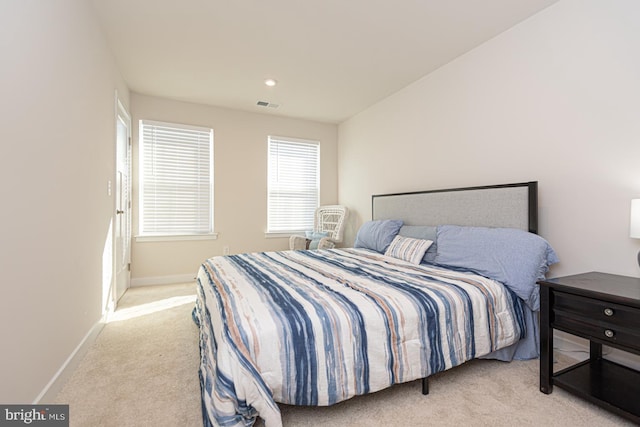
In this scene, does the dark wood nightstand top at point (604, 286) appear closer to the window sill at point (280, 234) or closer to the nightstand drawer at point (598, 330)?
the nightstand drawer at point (598, 330)

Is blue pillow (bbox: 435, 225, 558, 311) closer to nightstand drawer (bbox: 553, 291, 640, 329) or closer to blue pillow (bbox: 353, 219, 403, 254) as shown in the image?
nightstand drawer (bbox: 553, 291, 640, 329)

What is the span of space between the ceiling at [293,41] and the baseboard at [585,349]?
2.46 metres

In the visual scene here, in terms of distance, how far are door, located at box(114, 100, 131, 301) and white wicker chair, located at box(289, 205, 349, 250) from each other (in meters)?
2.13

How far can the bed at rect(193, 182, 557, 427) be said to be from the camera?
1.27 m

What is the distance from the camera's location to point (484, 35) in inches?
101

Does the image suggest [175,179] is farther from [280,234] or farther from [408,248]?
[408,248]

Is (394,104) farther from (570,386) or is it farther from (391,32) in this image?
(570,386)

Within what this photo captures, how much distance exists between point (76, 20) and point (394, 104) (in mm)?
3173

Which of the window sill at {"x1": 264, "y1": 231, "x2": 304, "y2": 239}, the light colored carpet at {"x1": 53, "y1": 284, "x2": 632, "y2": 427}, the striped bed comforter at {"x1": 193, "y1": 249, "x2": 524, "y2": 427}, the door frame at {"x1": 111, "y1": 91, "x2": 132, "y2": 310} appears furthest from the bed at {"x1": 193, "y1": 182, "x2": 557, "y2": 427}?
the window sill at {"x1": 264, "y1": 231, "x2": 304, "y2": 239}

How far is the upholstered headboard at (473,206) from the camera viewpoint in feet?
7.30

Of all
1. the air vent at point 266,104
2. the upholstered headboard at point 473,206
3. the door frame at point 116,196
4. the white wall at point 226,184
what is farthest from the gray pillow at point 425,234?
the door frame at point 116,196

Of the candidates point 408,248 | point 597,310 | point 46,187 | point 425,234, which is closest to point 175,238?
point 46,187

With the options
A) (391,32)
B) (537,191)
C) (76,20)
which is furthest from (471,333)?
(76,20)

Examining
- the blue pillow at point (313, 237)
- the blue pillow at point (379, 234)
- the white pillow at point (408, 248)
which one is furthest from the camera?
the blue pillow at point (313, 237)
